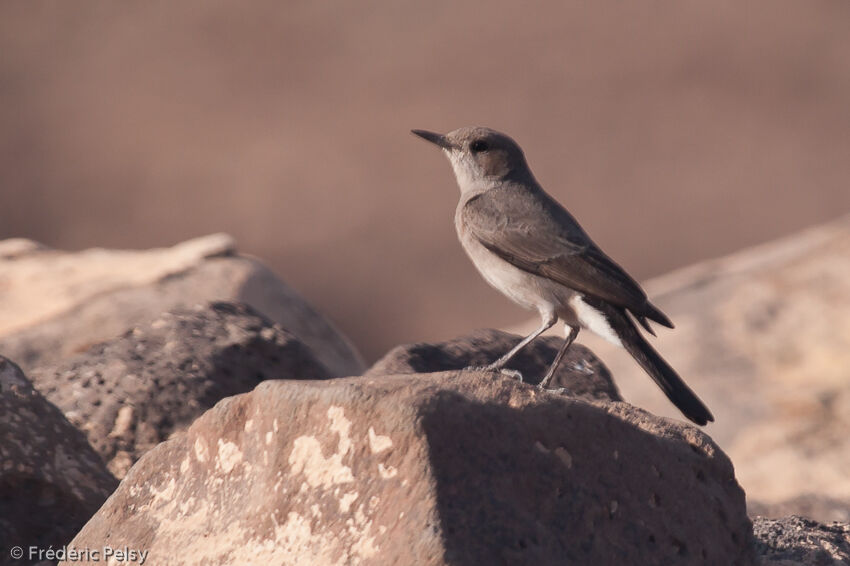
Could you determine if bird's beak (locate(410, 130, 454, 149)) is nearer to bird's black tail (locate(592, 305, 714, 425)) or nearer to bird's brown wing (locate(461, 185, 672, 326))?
bird's brown wing (locate(461, 185, 672, 326))

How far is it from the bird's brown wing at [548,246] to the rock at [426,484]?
120 centimetres

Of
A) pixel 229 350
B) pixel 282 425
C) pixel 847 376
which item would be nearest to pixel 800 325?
pixel 847 376

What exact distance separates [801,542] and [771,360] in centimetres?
529

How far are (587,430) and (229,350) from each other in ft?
8.42

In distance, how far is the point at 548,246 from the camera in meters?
5.24

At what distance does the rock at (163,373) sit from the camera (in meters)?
5.53

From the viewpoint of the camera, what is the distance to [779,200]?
16.3 m

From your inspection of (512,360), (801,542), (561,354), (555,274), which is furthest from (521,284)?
(801,542)

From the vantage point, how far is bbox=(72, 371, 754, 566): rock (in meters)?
3.32

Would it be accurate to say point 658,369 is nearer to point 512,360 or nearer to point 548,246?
point 548,246

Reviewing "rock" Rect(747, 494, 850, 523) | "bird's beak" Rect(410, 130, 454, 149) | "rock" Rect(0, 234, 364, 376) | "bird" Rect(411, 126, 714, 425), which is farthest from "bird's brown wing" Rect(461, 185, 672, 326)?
"rock" Rect(0, 234, 364, 376)

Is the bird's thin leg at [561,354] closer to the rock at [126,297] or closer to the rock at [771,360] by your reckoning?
the rock at [126,297]

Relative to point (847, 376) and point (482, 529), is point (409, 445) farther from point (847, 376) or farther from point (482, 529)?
point (847, 376)

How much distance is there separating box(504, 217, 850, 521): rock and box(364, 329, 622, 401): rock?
113 inches
